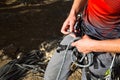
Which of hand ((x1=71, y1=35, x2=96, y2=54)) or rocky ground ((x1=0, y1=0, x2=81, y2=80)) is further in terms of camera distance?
rocky ground ((x1=0, y1=0, x2=81, y2=80))

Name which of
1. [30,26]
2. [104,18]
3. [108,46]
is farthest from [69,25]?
[30,26]

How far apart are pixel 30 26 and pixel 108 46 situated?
338cm

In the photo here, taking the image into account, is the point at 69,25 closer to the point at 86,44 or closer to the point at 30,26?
the point at 86,44

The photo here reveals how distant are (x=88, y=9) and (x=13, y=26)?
3.00 metres

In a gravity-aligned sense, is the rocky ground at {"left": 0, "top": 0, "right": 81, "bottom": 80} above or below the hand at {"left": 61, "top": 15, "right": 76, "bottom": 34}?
below

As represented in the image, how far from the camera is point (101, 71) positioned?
8.63ft

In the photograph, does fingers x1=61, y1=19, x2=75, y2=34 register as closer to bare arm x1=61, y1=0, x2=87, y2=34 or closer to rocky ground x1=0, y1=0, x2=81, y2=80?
bare arm x1=61, y1=0, x2=87, y2=34

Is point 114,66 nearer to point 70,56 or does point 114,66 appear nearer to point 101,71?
point 101,71

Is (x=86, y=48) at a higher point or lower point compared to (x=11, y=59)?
higher

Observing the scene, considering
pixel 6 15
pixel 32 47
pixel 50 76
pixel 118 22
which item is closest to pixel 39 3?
pixel 6 15

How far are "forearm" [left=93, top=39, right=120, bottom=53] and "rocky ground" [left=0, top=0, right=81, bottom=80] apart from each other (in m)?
1.94

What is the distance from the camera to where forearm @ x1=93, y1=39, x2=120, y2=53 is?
7.29ft

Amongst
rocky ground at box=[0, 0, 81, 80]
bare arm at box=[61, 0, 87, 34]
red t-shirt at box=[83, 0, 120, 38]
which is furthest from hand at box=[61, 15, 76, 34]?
rocky ground at box=[0, 0, 81, 80]

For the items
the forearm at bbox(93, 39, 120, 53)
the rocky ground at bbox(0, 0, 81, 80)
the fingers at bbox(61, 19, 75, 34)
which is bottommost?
the rocky ground at bbox(0, 0, 81, 80)
